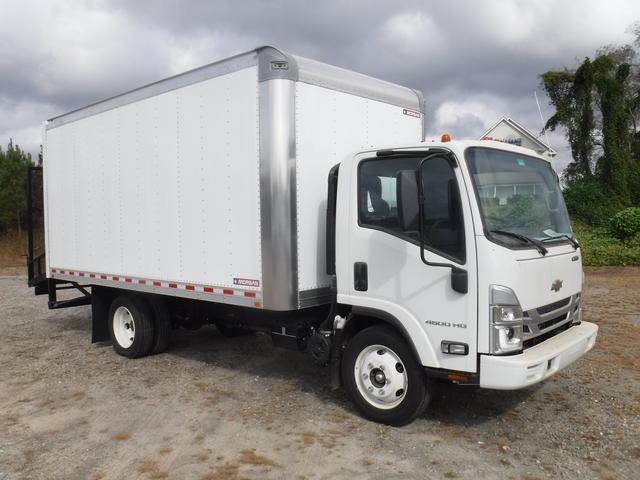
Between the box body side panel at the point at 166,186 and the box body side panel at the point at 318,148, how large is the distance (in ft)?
1.39

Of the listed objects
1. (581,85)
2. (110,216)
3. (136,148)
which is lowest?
(110,216)

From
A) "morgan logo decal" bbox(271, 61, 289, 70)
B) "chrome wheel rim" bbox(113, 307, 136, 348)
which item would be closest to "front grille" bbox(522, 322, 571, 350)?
"morgan logo decal" bbox(271, 61, 289, 70)

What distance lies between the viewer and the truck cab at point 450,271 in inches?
169

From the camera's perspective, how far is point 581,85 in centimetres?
2681

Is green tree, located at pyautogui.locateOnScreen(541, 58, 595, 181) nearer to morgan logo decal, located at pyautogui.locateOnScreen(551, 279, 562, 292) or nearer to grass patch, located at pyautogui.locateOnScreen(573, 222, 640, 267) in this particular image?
grass patch, located at pyautogui.locateOnScreen(573, 222, 640, 267)

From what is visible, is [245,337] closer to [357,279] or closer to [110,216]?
[110,216]

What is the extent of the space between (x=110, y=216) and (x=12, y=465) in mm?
3524

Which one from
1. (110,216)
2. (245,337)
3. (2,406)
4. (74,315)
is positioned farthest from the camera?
(74,315)

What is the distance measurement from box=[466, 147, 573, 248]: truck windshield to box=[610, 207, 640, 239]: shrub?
14437 millimetres

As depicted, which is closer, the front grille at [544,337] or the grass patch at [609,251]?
the front grille at [544,337]

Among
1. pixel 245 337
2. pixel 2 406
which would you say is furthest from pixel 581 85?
pixel 2 406

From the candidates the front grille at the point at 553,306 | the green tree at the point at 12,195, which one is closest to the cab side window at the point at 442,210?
the front grille at the point at 553,306

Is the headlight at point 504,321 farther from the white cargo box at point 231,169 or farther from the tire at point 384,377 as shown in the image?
the white cargo box at point 231,169

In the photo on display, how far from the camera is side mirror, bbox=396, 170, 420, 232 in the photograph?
4418 millimetres
